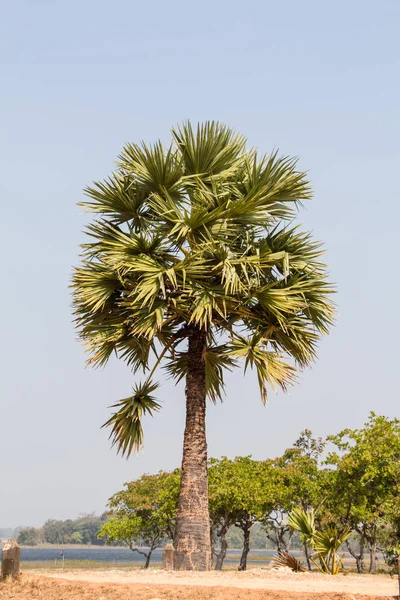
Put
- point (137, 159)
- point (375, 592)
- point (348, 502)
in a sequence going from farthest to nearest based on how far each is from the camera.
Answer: point (348, 502) → point (137, 159) → point (375, 592)

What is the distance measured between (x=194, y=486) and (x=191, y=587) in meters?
4.45

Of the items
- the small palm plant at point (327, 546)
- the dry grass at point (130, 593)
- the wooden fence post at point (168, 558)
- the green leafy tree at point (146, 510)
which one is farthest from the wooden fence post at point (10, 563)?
the green leafy tree at point (146, 510)

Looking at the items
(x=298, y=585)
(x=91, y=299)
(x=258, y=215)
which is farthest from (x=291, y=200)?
(x=298, y=585)

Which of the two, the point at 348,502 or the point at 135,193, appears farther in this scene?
the point at 348,502

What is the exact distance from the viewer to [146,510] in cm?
4809

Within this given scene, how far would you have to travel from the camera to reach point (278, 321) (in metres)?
16.8

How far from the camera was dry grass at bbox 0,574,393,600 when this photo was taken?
1110 cm

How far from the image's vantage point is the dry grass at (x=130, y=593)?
36.4ft

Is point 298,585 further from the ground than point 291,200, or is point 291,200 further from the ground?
point 291,200

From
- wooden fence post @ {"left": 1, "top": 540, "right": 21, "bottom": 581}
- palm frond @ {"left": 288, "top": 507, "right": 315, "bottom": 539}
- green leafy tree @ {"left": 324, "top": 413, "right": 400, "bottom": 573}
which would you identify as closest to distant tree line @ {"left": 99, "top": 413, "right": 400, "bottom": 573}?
green leafy tree @ {"left": 324, "top": 413, "right": 400, "bottom": 573}

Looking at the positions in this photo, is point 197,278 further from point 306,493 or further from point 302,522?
point 306,493

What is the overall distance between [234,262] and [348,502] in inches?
1003

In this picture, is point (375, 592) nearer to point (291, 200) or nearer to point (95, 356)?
point (95, 356)

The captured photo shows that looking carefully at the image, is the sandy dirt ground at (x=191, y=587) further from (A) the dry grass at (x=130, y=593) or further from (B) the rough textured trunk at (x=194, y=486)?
(B) the rough textured trunk at (x=194, y=486)
